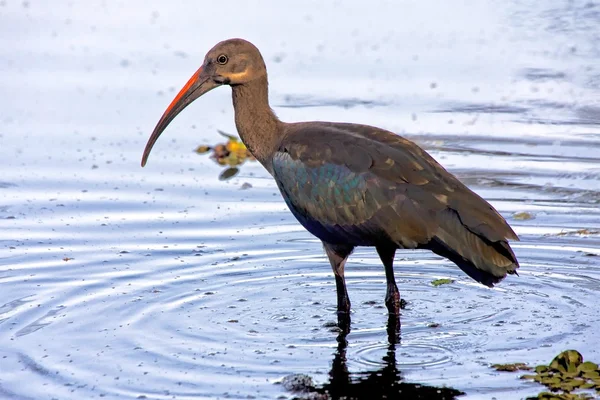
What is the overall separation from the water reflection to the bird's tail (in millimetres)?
4328

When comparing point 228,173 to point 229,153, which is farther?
point 229,153

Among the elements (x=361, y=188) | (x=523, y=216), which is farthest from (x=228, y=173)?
(x=361, y=188)

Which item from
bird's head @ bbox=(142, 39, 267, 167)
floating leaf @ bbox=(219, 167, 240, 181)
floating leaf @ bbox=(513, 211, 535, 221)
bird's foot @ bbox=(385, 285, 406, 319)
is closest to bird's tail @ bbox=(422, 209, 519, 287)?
bird's foot @ bbox=(385, 285, 406, 319)

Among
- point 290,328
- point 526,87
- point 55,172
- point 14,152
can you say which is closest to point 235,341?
point 290,328

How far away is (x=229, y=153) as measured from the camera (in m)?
11.6

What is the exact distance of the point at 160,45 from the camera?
621 inches

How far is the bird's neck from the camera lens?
8086 mm

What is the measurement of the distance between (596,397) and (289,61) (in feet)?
30.2

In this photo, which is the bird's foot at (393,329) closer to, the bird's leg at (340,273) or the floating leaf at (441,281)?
the bird's leg at (340,273)

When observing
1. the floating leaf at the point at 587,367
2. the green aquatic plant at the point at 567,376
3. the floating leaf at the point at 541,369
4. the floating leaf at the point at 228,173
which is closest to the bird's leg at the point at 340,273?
the green aquatic plant at the point at 567,376

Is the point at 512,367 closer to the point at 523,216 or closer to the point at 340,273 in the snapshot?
the point at 340,273

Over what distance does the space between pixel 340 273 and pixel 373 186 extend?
0.69m

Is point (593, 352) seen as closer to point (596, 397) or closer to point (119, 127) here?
point (596, 397)

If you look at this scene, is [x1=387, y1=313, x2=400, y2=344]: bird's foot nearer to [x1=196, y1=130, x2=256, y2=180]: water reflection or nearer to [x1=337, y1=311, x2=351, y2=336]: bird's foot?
[x1=337, y1=311, x2=351, y2=336]: bird's foot
